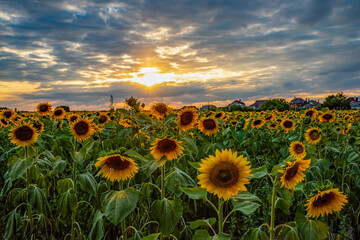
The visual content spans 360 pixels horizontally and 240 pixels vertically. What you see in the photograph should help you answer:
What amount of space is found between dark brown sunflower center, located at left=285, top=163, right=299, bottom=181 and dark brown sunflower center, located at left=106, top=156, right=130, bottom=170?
48.8 inches

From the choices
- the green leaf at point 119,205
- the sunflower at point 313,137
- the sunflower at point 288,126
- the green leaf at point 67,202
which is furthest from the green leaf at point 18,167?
the sunflower at point 288,126

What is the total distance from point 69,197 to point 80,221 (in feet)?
4.01

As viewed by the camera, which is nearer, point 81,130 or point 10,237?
point 10,237

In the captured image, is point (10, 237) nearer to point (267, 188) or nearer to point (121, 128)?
point (121, 128)

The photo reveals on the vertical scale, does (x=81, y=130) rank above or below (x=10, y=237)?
above

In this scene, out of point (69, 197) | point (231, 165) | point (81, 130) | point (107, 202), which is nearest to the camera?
point (231, 165)

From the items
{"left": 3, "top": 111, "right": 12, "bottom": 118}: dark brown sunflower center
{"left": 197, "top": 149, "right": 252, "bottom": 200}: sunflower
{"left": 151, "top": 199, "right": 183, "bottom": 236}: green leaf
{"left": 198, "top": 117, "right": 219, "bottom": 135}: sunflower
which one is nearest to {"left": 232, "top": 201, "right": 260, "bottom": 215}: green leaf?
{"left": 197, "top": 149, "right": 252, "bottom": 200}: sunflower

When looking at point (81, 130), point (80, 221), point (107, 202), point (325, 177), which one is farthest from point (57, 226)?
point (325, 177)

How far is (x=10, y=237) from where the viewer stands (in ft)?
11.2

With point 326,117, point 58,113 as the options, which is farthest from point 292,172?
point 326,117

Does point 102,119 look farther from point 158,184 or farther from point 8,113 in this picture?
point 8,113

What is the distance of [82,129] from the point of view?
3629mm

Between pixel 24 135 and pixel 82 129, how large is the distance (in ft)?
2.10

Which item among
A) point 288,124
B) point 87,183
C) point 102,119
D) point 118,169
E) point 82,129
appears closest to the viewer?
point 118,169
